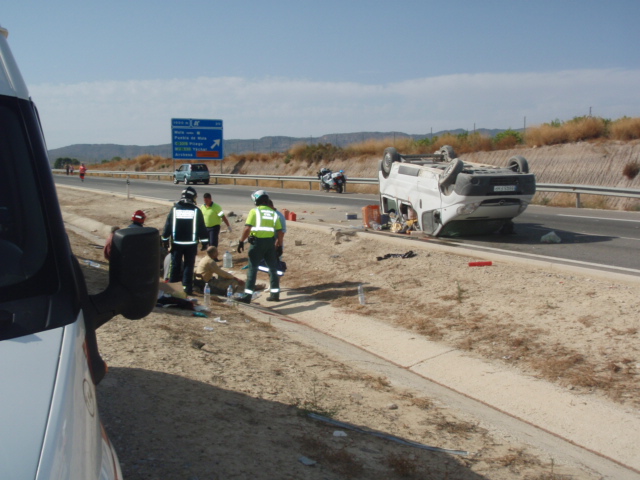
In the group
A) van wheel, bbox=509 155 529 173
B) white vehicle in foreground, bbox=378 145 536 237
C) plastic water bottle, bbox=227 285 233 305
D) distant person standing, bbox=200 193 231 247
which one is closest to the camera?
plastic water bottle, bbox=227 285 233 305

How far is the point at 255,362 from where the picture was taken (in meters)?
6.75

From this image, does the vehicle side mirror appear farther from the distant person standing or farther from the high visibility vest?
the distant person standing

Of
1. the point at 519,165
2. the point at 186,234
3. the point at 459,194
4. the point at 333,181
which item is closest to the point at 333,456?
the point at 186,234

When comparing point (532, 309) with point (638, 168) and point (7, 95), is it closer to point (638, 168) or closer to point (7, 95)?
point (7, 95)

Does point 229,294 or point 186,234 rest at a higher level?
→ point 186,234

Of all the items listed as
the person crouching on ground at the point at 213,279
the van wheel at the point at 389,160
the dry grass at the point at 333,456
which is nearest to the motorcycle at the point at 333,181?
the van wheel at the point at 389,160

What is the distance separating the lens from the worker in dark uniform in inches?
433

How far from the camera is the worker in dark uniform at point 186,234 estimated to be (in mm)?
10992

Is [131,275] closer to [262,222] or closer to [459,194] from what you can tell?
[262,222]

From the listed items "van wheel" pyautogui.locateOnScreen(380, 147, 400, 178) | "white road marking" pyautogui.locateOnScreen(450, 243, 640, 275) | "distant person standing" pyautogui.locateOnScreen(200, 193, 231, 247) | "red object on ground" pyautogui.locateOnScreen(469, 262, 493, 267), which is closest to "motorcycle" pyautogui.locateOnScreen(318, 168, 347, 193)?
"van wheel" pyautogui.locateOnScreen(380, 147, 400, 178)

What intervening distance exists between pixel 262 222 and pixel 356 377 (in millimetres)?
4712

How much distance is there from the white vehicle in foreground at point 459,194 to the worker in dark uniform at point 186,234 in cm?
516

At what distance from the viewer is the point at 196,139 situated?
30.2 metres

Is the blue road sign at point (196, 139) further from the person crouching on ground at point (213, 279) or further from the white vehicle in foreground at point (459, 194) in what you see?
the person crouching on ground at point (213, 279)
